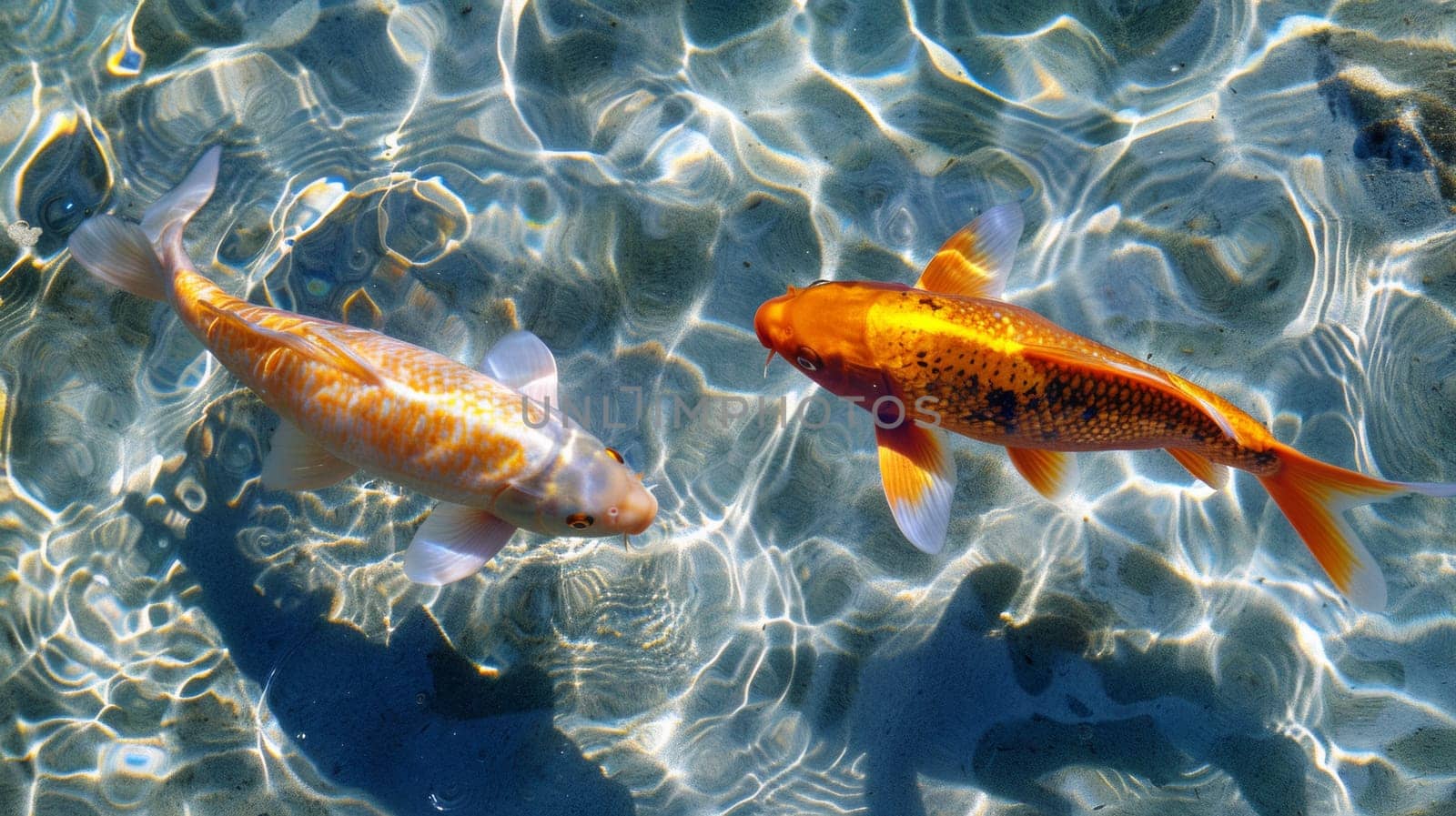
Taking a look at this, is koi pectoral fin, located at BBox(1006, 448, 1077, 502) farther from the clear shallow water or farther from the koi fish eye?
the koi fish eye

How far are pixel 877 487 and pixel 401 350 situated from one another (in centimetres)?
248

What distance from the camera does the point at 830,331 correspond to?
3.38 m

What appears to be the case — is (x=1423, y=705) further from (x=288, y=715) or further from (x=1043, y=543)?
(x=288, y=715)

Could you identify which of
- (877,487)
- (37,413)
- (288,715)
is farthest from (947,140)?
(37,413)

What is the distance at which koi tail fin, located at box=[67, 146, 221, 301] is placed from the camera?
3.92 metres

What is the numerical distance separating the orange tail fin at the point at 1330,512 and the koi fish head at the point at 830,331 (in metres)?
1.69

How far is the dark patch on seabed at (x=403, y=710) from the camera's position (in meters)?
4.14

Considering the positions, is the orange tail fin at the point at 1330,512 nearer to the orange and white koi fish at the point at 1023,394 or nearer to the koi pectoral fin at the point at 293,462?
the orange and white koi fish at the point at 1023,394

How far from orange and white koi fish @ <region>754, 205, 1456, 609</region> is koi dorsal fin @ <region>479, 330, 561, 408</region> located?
1.03 m

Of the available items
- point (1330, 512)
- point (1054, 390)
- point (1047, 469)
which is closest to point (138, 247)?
point (1054, 390)

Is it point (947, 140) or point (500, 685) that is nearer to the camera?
point (500, 685)

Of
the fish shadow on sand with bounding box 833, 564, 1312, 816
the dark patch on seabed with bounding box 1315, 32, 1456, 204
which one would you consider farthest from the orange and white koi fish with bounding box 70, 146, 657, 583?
the dark patch on seabed with bounding box 1315, 32, 1456, 204

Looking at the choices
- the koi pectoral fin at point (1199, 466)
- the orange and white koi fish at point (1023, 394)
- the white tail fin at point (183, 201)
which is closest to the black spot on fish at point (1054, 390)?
the orange and white koi fish at point (1023, 394)

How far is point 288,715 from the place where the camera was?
167 inches
